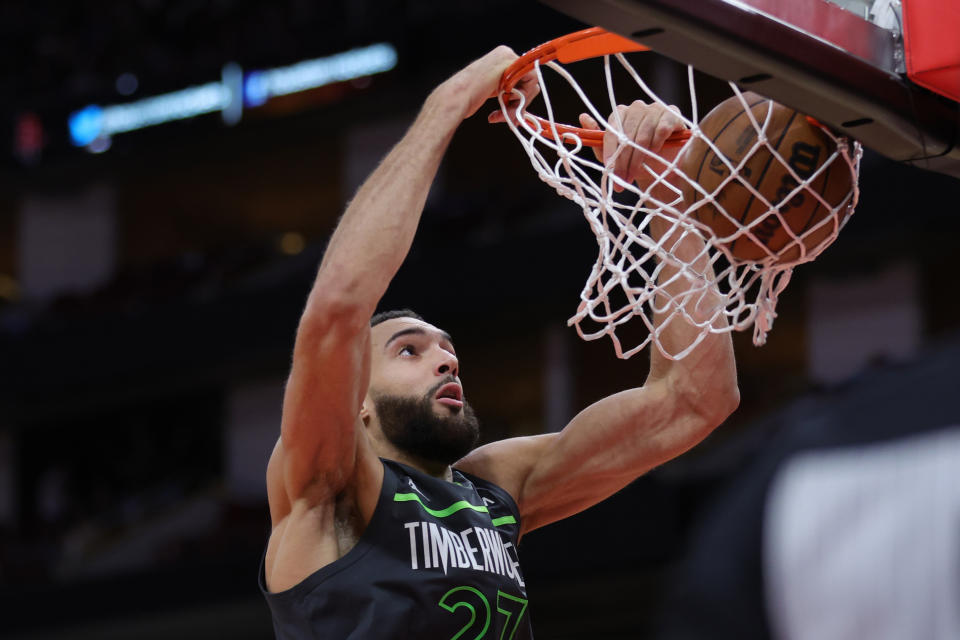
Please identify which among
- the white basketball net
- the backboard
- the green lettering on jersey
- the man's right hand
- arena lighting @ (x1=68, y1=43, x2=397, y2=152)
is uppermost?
arena lighting @ (x1=68, y1=43, x2=397, y2=152)

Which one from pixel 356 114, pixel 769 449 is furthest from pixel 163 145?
pixel 769 449

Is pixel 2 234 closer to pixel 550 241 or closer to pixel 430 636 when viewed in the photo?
pixel 550 241

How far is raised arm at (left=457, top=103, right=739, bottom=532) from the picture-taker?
313 centimetres

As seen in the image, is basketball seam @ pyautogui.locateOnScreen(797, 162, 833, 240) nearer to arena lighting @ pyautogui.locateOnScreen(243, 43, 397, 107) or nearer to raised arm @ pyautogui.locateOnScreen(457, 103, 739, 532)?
raised arm @ pyautogui.locateOnScreen(457, 103, 739, 532)

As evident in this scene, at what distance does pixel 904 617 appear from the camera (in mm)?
736

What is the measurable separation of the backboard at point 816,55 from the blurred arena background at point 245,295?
239 inches

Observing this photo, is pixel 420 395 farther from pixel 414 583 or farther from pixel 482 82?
pixel 482 82

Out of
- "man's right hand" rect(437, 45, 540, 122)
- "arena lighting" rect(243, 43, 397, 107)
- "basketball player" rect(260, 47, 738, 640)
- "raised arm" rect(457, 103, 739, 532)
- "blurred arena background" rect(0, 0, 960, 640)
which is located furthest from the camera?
"arena lighting" rect(243, 43, 397, 107)

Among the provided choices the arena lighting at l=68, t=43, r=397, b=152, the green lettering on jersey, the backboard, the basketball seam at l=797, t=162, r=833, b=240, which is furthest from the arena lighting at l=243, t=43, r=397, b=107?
the backboard

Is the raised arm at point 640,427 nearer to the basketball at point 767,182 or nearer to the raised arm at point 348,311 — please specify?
the basketball at point 767,182

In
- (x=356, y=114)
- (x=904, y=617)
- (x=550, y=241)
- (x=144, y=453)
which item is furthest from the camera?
(x=144, y=453)

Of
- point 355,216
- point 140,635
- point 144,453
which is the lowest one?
point 140,635

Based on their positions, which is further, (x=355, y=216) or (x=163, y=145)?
(x=163, y=145)

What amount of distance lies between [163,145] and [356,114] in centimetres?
233
